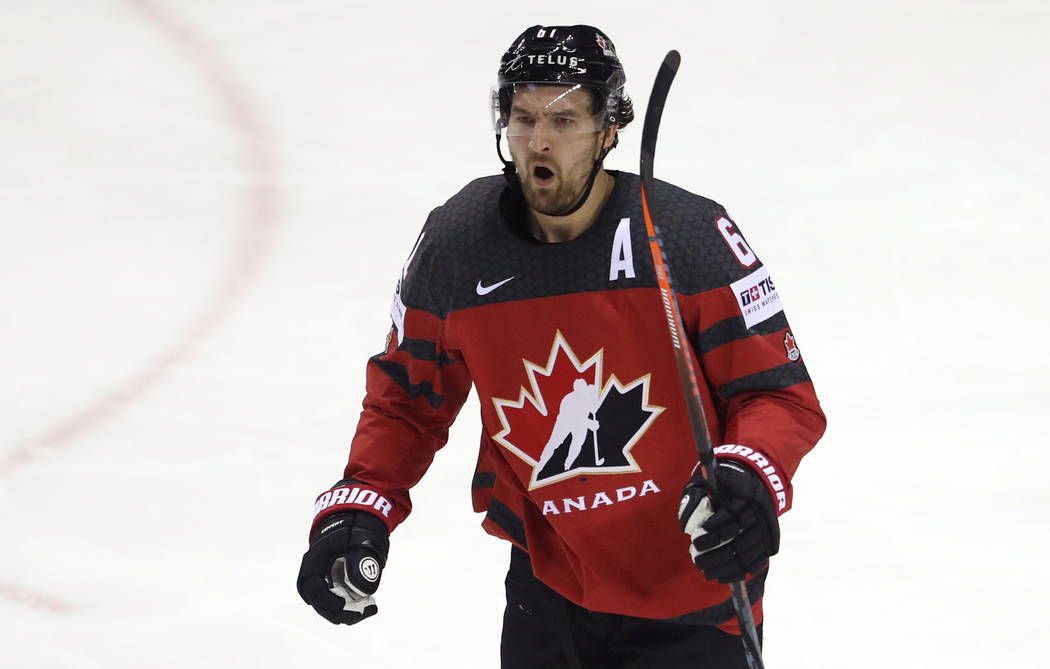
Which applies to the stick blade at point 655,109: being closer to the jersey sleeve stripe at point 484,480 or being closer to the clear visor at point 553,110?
the clear visor at point 553,110

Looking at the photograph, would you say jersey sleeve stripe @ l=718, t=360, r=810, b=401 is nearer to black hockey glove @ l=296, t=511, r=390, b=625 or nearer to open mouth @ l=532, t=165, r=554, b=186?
open mouth @ l=532, t=165, r=554, b=186

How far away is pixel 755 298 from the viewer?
196 centimetres

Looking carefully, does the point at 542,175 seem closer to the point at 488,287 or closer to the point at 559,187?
the point at 559,187

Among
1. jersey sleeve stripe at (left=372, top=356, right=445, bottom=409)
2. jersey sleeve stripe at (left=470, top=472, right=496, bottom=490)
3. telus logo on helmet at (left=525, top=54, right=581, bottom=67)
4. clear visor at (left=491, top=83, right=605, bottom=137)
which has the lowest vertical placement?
jersey sleeve stripe at (left=470, top=472, right=496, bottom=490)

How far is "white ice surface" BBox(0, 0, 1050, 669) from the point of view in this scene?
3297 millimetres

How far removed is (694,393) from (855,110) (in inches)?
153

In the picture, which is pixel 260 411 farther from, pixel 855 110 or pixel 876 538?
pixel 855 110

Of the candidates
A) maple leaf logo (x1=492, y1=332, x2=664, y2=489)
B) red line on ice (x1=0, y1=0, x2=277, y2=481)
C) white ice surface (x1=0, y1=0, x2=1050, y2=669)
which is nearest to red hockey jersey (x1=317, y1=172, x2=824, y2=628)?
maple leaf logo (x1=492, y1=332, x2=664, y2=489)

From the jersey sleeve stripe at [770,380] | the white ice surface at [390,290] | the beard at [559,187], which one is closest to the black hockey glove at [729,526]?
the jersey sleeve stripe at [770,380]

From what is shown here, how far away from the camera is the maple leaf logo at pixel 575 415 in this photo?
202 centimetres

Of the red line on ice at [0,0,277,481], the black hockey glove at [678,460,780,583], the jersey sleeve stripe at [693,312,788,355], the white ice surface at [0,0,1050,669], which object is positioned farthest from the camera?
the red line on ice at [0,0,277,481]

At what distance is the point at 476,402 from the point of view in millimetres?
4148

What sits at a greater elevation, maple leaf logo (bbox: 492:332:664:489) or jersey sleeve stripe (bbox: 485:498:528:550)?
maple leaf logo (bbox: 492:332:664:489)

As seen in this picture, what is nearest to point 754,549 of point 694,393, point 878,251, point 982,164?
point 694,393
